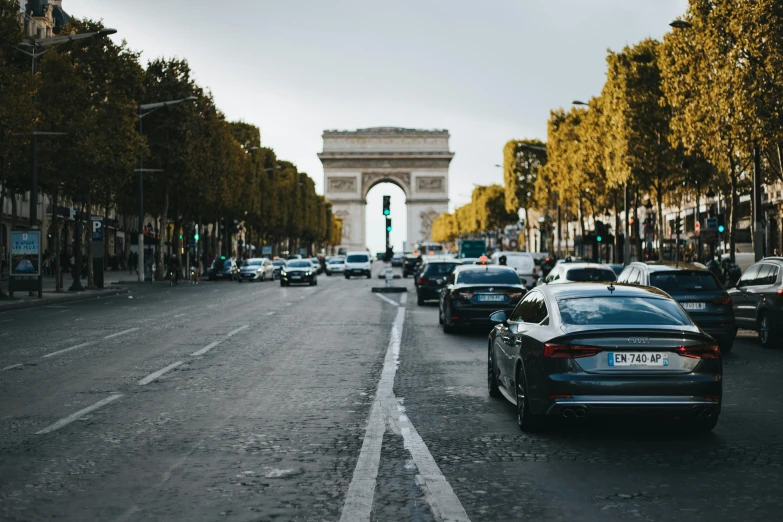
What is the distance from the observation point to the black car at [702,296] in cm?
1920

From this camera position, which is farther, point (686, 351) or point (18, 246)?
point (18, 246)

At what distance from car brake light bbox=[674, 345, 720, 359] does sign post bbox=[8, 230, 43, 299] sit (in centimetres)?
3036

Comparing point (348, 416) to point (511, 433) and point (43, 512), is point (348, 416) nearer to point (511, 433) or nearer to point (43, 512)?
point (511, 433)

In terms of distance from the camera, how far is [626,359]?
9.56 meters

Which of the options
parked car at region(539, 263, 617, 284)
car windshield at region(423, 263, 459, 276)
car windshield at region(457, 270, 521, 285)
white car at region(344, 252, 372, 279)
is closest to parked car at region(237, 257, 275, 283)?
white car at region(344, 252, 372, 279)

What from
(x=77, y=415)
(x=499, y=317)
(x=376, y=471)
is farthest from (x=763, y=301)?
(x=376, y=471)

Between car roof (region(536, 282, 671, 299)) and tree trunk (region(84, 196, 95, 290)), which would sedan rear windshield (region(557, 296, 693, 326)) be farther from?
tree trunk (region(84, 196, 95, 290))

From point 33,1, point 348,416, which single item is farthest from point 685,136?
point 33,1

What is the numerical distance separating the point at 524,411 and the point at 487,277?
14.0 metres

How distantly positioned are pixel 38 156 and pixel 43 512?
37.1 metres

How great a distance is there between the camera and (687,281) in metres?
19.7

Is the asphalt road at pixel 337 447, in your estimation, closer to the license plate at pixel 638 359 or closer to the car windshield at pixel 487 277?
the license plate at pixel 638 359

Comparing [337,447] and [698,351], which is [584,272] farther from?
[337,447]

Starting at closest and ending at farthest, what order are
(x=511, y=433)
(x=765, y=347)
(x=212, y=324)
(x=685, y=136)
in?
(x=511, y=433) < (x=765, y=347) < (x=212, y=324) < (x=685, y=136)
